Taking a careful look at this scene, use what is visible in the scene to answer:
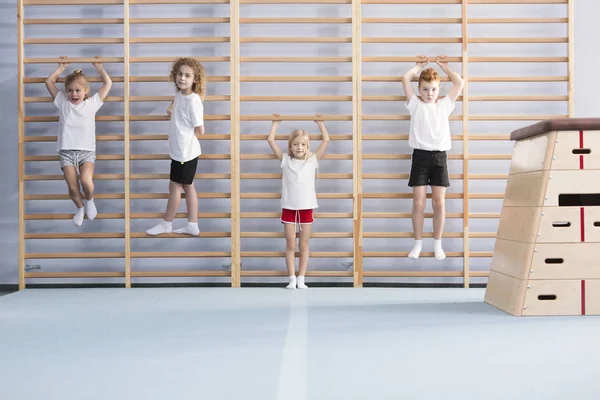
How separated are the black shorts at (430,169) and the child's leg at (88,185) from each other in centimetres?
250

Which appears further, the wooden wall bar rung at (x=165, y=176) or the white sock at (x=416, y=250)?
the wooden wall bar rung at (x=165, y=176)

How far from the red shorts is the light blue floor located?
37.5 inches

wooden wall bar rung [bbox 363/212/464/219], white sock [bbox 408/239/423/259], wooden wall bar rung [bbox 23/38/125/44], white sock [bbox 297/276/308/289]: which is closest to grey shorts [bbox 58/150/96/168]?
wooden wall bar rung [bbox 23/38/125/44]

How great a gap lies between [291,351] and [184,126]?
2822 mm

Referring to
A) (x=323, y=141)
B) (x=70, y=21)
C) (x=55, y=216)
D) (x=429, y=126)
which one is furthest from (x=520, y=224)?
(x=70, y=21)

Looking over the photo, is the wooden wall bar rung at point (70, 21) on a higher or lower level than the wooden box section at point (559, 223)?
higher

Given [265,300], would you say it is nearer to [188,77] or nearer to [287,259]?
[287,259]

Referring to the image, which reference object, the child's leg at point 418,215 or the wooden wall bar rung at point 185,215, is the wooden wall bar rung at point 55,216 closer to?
the wooden wall bar rung at point 185,215

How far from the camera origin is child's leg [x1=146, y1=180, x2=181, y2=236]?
4973 mm

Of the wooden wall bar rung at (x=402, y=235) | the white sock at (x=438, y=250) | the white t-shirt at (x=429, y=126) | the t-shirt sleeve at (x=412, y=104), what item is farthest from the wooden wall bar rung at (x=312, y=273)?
the t-shirt sleeve at (x=412, y=104)

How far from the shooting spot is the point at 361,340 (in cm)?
276

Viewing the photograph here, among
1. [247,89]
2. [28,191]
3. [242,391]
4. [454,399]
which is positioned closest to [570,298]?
[454,399]

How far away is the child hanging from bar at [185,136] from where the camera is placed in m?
4.92

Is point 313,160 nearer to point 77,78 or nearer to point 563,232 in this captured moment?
point 77,78
